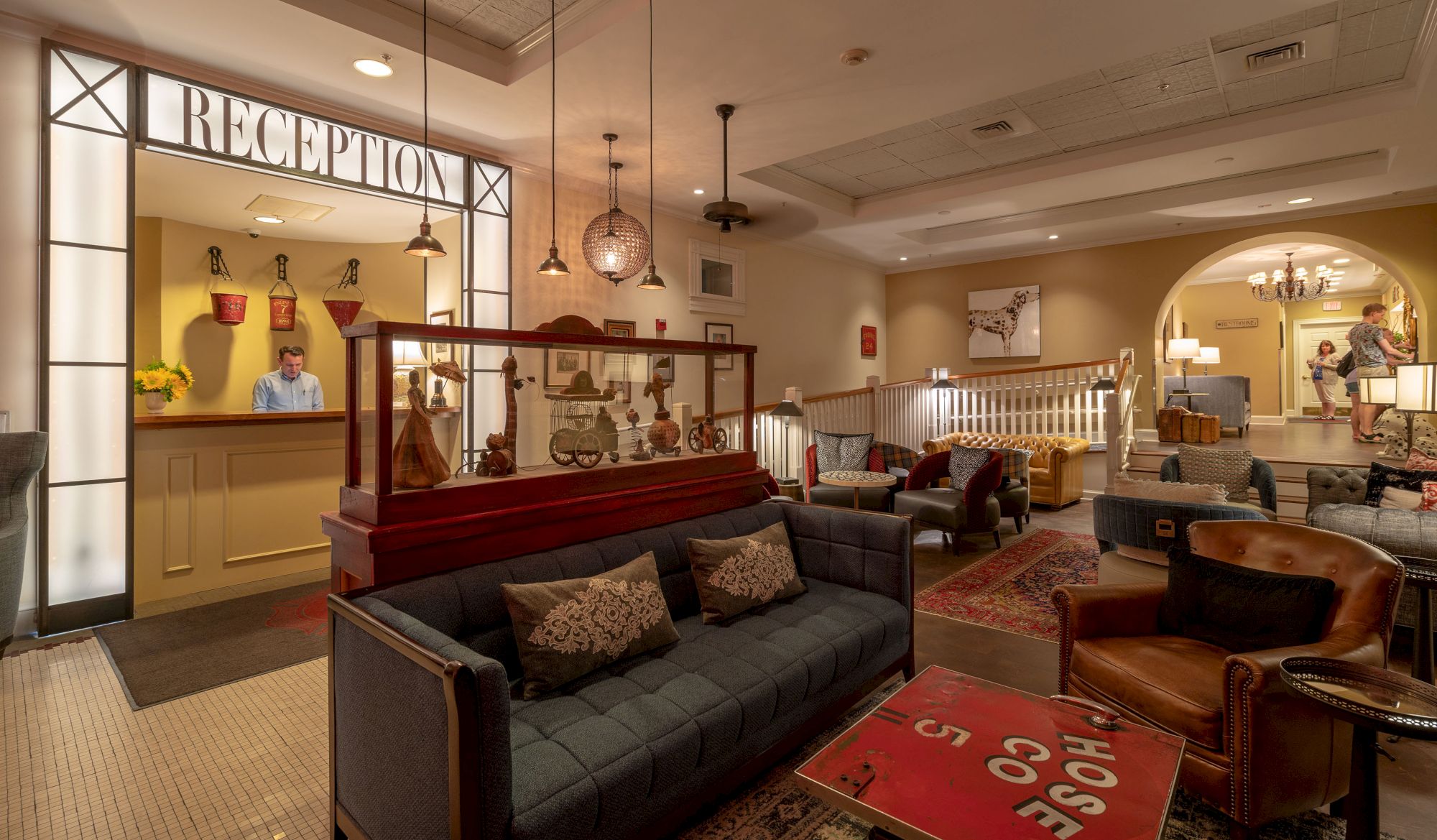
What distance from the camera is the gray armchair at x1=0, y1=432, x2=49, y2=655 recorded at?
107 inches

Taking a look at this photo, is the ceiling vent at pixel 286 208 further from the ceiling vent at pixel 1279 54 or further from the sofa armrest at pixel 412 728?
the ceiling vent at pixel 1279 54

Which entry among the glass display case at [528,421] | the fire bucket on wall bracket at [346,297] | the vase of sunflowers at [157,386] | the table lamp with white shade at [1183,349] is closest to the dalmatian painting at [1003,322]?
the table lamp with white shade at [1183,349]

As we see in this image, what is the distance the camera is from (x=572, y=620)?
196 cm

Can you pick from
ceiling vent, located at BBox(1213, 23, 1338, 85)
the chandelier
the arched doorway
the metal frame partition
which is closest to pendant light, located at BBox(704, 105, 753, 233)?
the metal frame partition

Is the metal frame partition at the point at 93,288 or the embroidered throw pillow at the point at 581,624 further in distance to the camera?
the metal frame partition at the point at 93,288

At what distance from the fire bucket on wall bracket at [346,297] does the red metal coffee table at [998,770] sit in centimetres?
696

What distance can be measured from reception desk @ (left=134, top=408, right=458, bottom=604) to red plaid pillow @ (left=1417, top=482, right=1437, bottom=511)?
578 cm

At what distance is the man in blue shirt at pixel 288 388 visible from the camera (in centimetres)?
616

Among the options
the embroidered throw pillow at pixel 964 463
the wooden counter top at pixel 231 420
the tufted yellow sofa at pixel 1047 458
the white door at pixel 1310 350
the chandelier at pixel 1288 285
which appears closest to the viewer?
the wooden counter top at pixel 231 420

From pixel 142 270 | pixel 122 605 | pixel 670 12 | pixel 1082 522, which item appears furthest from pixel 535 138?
pixel 1082 522

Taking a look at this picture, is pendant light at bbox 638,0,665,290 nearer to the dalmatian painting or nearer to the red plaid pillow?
the red plaid pillow

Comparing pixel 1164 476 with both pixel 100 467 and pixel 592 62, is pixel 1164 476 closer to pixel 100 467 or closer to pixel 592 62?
pixel 592 62

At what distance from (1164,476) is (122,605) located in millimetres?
6734

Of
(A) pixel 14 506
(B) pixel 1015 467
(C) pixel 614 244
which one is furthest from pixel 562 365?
(B) pixel 1015 467
